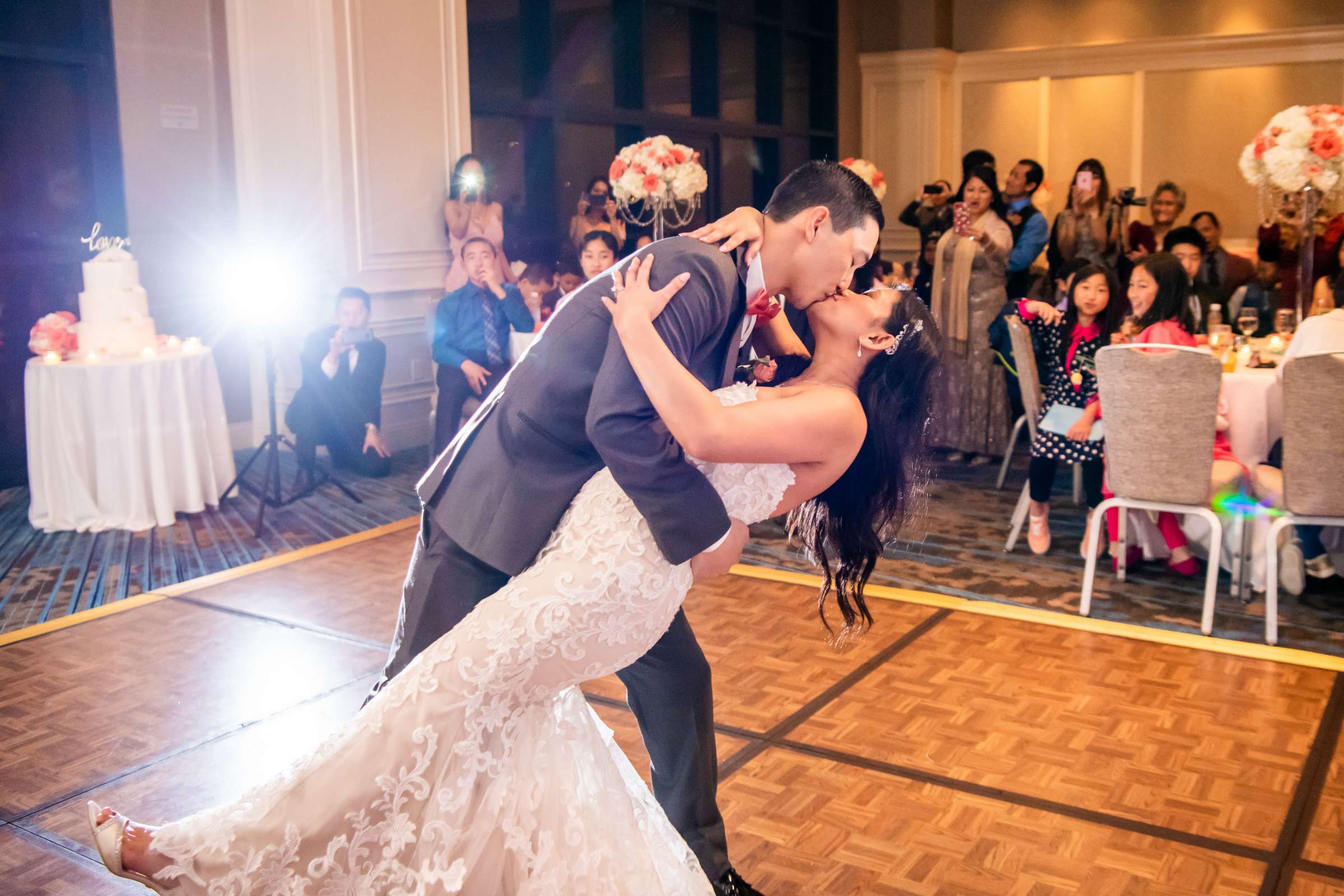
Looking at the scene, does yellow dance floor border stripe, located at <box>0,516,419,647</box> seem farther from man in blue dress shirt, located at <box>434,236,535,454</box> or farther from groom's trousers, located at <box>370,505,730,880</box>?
groom's trousers, located at <box>370,505,730,880</box>

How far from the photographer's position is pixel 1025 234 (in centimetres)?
656

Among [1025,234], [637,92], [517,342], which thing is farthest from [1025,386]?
[637,92]

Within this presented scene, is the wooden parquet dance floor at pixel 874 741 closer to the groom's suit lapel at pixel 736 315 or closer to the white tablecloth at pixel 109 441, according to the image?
the groom's suit lapel at pixel 736 315

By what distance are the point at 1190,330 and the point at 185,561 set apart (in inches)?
159

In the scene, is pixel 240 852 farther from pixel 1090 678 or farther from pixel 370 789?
pixel 1090 678

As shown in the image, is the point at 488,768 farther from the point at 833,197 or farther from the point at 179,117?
the point at 179,117

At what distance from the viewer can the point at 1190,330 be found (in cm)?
462

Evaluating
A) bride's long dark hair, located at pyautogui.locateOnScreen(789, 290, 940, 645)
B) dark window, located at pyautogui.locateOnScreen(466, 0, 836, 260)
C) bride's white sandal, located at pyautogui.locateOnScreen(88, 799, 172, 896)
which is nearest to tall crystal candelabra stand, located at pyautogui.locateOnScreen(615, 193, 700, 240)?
dark window, located at pyautogui.locateOnScreen(466, 0, 836, 260)

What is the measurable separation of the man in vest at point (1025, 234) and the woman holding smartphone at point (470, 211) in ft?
9.25

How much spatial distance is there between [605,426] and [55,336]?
4.38m

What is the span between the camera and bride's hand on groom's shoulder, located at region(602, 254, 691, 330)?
170 centimetres

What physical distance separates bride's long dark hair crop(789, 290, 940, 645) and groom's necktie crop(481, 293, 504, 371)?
3.89 metres

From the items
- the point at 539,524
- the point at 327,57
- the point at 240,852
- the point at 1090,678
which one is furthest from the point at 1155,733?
the point at 327,57

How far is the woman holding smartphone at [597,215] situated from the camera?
7145mm
